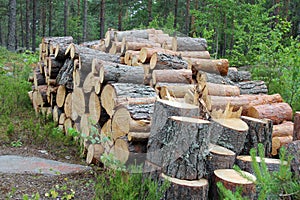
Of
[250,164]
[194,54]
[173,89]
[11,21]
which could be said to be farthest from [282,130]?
[11,21]

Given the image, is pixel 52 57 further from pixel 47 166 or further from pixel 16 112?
pixel 47 166

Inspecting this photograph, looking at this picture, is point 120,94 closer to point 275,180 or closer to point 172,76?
point 172,76

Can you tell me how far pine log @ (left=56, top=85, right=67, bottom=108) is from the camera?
5.74 m

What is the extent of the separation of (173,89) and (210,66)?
134 cm

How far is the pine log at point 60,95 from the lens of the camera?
574 cm

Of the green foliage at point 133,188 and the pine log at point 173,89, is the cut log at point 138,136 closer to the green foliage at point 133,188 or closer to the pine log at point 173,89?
the green foliage at point 133,188

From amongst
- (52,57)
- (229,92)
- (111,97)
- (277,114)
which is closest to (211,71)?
(229,92)

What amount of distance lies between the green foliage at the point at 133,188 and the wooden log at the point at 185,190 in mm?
67

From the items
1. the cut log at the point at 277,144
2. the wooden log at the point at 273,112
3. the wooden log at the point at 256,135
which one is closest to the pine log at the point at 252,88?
the wooden log at the point at 273,112

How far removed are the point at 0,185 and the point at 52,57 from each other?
330cm

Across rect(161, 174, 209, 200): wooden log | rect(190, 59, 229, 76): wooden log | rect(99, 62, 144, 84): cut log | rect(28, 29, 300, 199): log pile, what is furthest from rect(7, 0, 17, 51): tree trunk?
rect(161, 174, 209, 200): wooden log

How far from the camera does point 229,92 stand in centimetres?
498

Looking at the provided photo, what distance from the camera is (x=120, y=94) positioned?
4102mm

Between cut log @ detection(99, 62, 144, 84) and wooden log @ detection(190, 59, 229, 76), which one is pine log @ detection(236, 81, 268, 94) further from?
cut log @ detection(99, 62, 144, 84)
